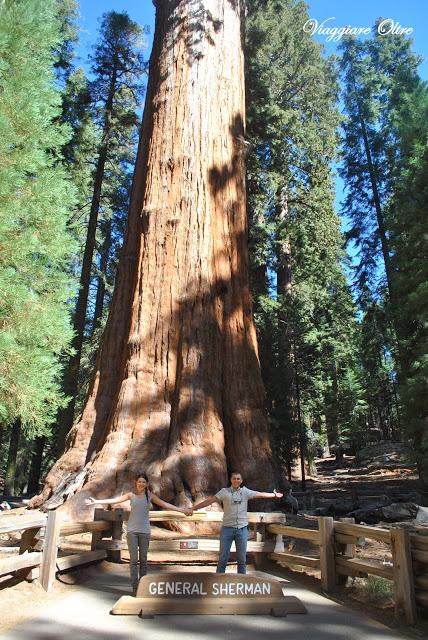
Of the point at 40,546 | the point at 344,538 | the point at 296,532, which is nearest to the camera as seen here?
the point at 40,546

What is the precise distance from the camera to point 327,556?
19.6 feet

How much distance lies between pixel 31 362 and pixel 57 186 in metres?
3.38

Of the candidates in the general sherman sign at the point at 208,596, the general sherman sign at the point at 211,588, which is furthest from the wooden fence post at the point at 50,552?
the general sherman sign at the point at 211,588

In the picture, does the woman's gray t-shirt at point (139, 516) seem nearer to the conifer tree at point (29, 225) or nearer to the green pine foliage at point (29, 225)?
the conifer tree at point (29, 225)

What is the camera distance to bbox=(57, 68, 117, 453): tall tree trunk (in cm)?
1628

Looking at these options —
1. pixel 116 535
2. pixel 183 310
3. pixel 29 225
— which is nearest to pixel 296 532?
pixel 116 535

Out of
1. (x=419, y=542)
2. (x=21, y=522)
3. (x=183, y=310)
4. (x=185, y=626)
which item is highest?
(x=183, y=310)

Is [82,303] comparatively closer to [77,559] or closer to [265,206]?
[265,206]

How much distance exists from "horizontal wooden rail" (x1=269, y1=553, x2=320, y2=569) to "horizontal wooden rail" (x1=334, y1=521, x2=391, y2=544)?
74 centimetres

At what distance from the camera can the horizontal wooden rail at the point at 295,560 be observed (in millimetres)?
6511

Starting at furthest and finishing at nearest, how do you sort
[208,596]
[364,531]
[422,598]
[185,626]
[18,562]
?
[364,531] < [18,562] < [208,596] < [422,598] < [185,626]

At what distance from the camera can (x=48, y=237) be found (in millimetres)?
9812

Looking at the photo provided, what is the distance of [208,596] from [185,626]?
1.68 feet

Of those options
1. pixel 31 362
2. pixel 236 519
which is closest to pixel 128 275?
pixel 31 362
